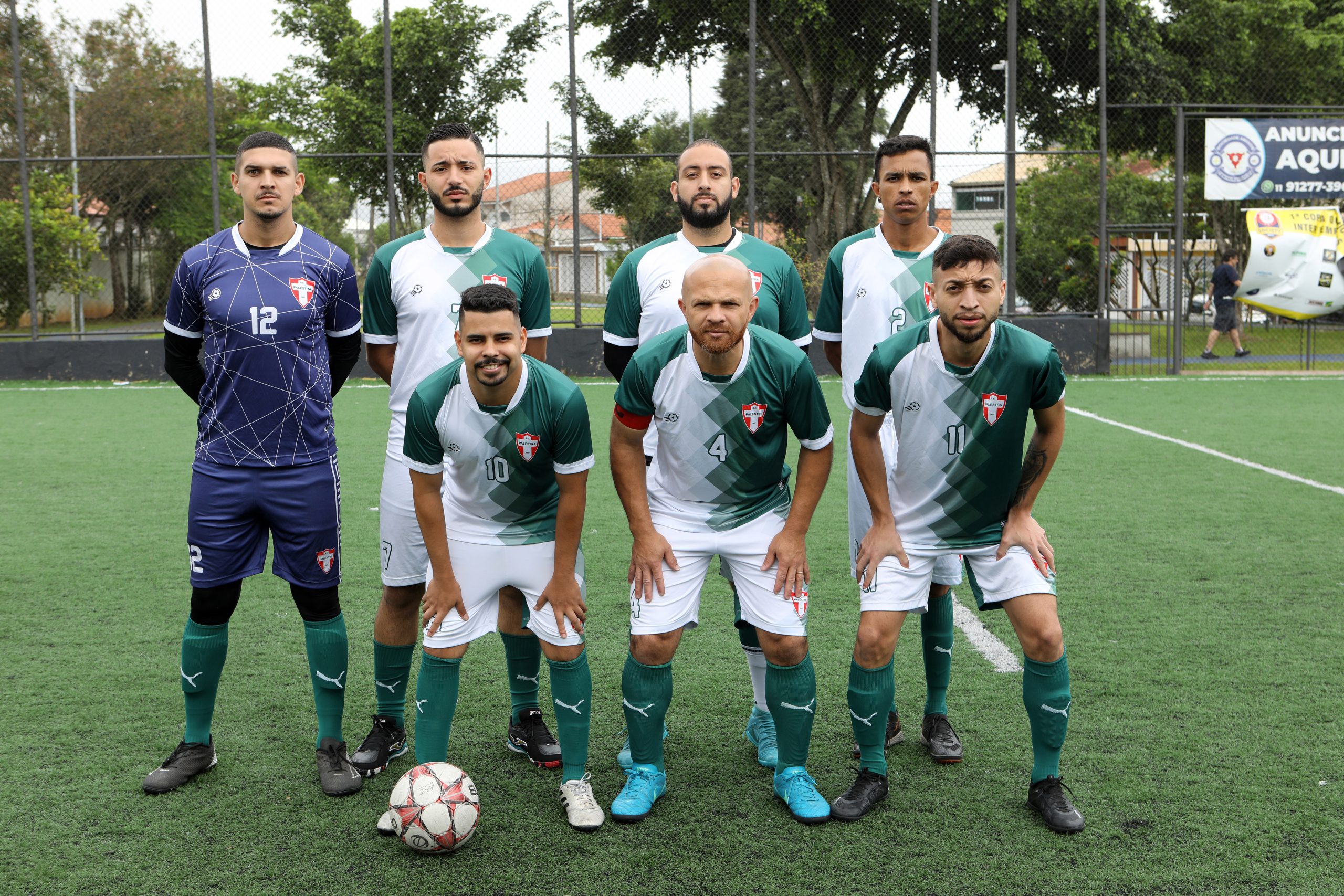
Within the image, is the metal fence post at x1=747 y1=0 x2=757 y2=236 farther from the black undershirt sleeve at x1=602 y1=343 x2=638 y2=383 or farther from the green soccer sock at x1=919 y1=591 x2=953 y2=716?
the green soccer sock at x1=919 y1=591 x2=953 y2=716

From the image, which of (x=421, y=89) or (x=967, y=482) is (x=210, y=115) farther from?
(x=967, y=482)

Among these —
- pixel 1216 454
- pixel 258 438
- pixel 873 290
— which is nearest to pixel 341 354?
pixel 258 438

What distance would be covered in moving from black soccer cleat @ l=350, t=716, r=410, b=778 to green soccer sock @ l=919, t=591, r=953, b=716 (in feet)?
6.33

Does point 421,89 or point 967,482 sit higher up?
point 421,89

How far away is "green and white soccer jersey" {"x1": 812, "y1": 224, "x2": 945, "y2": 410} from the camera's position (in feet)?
Answer: 13.7

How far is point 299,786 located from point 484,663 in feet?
4.36

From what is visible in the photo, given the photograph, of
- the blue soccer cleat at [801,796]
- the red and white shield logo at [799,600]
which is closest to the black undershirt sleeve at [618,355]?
the red and white shield logo at [799,600]

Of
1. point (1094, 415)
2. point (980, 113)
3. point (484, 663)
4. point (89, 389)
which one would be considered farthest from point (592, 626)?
point (980, 113)

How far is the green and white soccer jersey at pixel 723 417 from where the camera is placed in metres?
3.56

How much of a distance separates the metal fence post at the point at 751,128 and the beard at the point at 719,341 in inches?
507

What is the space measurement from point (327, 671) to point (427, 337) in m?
1.23

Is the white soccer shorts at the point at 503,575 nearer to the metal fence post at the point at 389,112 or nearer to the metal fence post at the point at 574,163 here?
the metal fence post at the point at 574,163

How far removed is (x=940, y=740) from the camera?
4055mm

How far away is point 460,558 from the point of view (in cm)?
367
